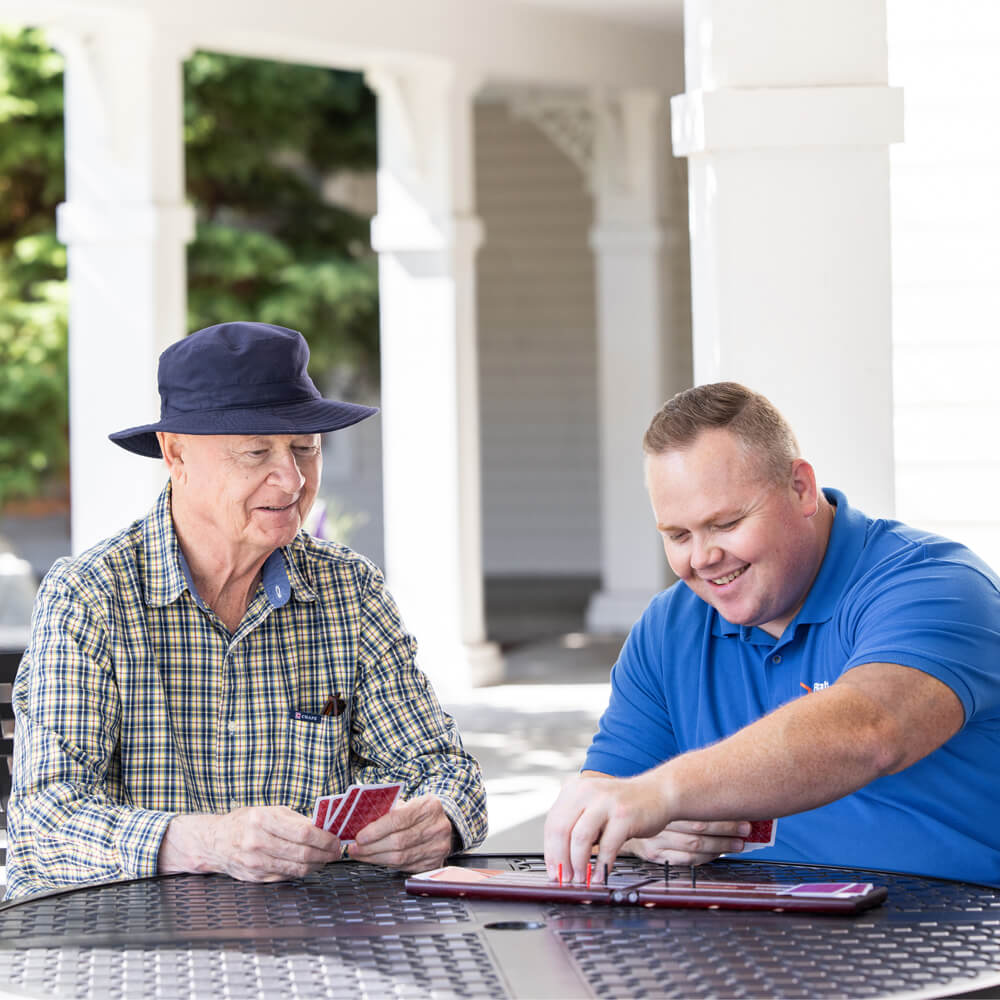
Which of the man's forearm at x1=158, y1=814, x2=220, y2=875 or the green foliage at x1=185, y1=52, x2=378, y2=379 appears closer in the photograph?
the man's forearm at x1=158, y1=814, x2=220, y2=875

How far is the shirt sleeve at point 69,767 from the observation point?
2529mm

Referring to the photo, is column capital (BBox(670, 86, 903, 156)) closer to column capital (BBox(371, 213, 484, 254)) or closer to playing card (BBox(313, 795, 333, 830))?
playing card (BBox(313, 795, 333, 830))

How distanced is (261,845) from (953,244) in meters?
3.13

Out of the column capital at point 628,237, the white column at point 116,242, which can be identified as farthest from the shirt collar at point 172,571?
the column capital at point 628,237

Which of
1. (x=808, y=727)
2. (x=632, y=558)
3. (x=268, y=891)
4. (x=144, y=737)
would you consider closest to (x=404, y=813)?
(x=268, y=891)

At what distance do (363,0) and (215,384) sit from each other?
6397 mm

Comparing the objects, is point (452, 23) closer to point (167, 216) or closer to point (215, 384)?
point (167, 216)

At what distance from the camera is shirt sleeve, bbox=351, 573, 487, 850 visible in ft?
9.59

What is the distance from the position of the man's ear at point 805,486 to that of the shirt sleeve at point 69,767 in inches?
39.2

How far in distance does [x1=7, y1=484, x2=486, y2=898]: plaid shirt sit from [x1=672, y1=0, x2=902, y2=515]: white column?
1043 millimetres

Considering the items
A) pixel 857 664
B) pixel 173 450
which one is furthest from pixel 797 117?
pixel 857 664

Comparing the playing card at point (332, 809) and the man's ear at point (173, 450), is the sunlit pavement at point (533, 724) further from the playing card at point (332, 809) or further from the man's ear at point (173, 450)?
the playing card at point (332, 809)

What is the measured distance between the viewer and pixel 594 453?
16234mm

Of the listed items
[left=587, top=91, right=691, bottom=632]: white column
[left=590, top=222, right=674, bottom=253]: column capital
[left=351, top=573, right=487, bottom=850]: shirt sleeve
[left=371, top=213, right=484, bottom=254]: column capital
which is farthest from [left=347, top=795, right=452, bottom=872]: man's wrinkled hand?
[left=590, top=222, right=674, bottom=253]: column capital
